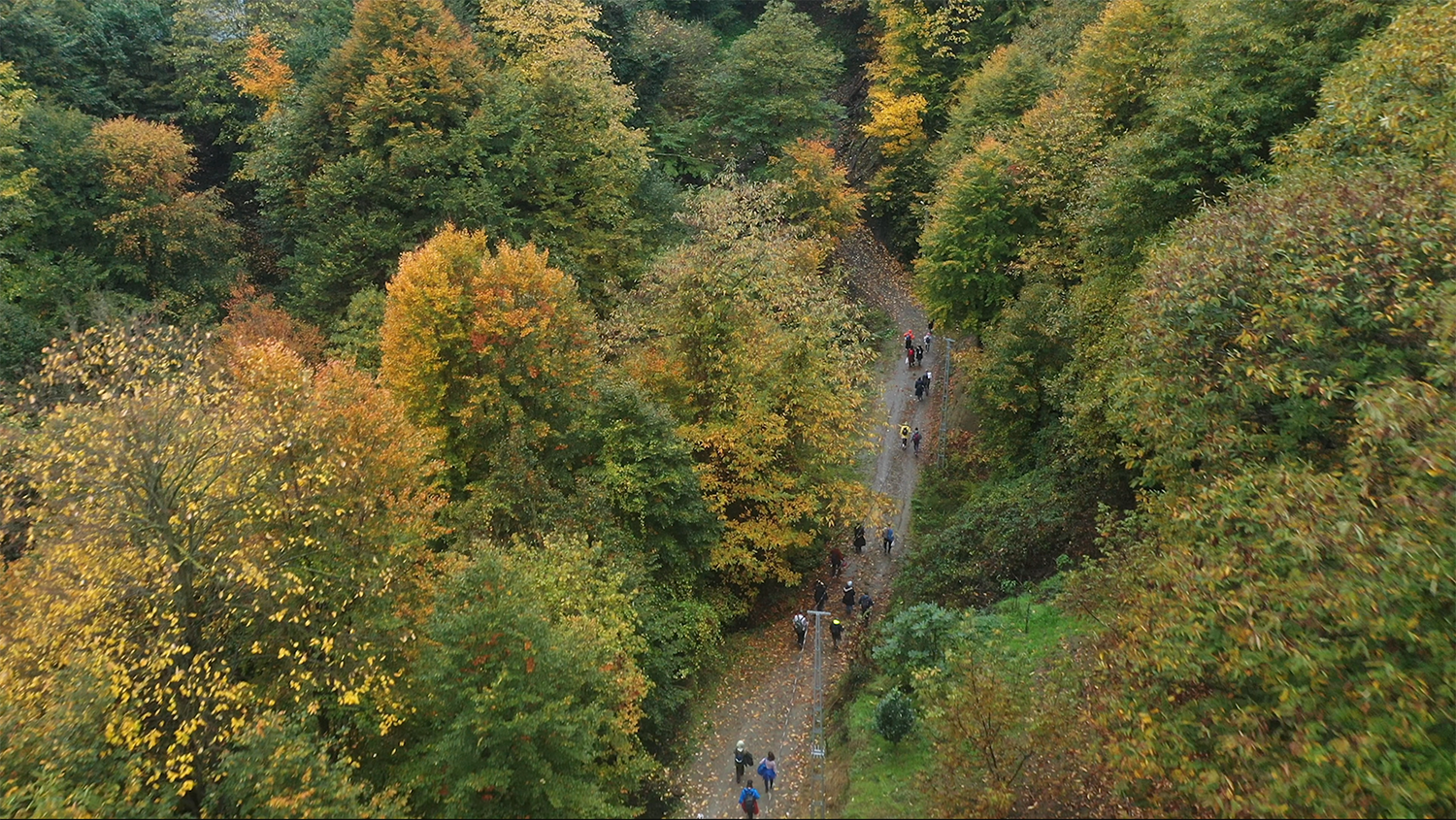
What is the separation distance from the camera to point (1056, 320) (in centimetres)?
2378

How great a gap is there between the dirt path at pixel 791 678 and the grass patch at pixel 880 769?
1.09 m

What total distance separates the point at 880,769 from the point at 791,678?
239 inches

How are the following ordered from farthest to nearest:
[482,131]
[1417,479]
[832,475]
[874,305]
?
[874,305] → [482,131] → [832,475] → [1417,479]

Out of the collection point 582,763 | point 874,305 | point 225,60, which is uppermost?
point 225,60

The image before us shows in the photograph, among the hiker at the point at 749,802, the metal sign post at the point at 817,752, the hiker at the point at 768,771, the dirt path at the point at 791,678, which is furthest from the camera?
the dirt path at the point at 791,678

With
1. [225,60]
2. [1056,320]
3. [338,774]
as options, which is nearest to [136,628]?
[338,774]

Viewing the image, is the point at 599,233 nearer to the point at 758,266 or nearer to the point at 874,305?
the point at 758,266

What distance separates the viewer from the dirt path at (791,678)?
17.8 metres

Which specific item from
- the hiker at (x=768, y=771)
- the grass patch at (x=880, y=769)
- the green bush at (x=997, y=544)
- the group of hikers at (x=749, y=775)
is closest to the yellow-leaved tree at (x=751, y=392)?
the green bush at (x=997, y=544)

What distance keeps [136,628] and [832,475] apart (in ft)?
60.2

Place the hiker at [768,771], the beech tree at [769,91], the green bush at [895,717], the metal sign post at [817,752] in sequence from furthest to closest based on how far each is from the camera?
the beech tree at [769,91] → the hiker at [768,771] → the metal sign post at [817,752] → the green bush at [895,717]

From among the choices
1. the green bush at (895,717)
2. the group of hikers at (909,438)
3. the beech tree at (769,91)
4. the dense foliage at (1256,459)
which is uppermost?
the beech tree at (769,91)

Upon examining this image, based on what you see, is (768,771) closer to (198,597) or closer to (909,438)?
(198,597)

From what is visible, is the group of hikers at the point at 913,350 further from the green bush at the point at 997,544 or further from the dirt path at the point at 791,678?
the green bush at the point at 997,544
